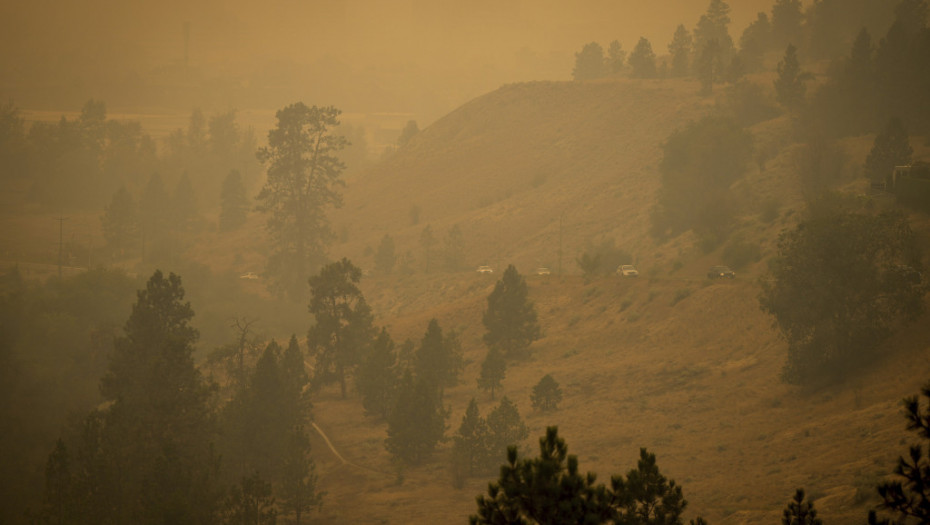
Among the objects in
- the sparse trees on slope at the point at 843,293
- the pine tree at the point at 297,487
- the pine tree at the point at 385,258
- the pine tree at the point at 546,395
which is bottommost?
the pine tree at the point at 297,487

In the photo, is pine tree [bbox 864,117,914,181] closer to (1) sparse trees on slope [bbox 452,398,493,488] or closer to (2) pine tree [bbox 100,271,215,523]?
(1) sparse trees on slope [bbox 452,398,493,488]

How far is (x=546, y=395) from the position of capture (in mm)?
48531

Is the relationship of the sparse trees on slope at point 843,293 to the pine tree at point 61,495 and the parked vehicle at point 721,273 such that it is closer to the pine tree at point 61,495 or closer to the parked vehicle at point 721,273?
the parked vehicle at point 721,273

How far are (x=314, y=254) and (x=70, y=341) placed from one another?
34988 millimetres

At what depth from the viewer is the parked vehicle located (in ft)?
211

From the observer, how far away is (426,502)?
123 ft

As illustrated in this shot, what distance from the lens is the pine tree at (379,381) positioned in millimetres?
50781

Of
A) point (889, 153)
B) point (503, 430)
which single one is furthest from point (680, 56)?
point (503, 430)

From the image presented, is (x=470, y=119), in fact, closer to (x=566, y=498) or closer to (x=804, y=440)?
(x=804, y=440)

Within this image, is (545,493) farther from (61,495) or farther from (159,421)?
(159,421)

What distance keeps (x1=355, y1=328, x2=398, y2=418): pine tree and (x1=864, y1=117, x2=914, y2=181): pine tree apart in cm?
4845

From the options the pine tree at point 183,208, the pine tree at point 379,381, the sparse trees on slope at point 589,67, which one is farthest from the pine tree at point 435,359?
the sparse trees on slope at point 589,67

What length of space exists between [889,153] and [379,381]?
51.5 meters

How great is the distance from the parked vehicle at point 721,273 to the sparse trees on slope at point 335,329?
29735 mm
